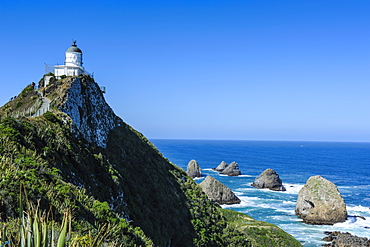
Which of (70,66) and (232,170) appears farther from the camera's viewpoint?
(232,170)

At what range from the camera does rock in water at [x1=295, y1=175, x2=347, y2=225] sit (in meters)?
67.0

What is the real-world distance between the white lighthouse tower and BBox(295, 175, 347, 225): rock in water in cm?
5845

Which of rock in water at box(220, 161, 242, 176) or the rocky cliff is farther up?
the rocky cliff

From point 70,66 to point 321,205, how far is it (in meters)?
61.8

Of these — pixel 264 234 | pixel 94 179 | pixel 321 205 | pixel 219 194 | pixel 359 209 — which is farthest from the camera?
pixel 219 194

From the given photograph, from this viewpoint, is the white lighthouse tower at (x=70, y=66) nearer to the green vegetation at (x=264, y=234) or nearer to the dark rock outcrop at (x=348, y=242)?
the green vegetation at (x=264, y=234)

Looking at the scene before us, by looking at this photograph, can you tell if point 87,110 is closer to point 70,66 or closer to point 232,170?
point 70,66

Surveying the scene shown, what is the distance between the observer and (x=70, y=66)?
3416cm

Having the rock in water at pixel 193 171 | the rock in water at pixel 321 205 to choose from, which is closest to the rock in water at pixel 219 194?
the rock in water at pixel 321 205

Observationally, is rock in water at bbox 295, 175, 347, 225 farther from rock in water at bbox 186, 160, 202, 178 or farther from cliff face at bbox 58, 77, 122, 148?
cliff face at bbox 58, 77, 122, 148

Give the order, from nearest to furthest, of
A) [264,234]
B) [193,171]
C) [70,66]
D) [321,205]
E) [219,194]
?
[70,66]
[264,234]
[321,205]
[219,194]
[193,171]

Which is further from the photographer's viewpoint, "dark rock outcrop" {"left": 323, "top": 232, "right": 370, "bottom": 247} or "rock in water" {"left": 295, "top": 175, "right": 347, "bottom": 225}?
"rock in water" {"left": 295, "top": 175, "right": 347, "bottom": 225}

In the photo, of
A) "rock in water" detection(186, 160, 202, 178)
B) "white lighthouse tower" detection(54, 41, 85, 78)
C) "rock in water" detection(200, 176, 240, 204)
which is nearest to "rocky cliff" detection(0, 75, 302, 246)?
"white lighthouse tower" detection(54, 41, 85, 78)

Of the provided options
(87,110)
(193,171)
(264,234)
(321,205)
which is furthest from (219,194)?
(87,110)
